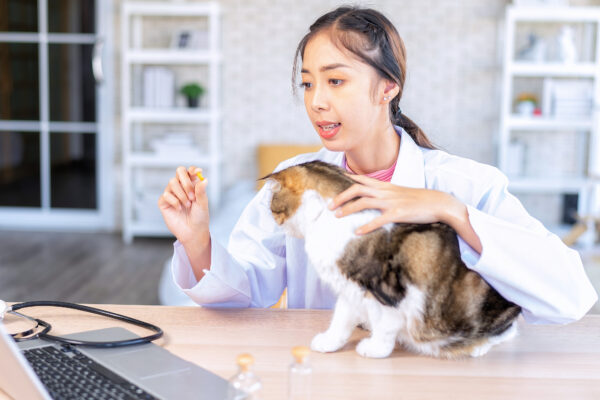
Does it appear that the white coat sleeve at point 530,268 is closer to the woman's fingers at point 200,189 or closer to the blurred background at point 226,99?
the woman's fingers at point 200,189

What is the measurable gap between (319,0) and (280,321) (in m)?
4.18

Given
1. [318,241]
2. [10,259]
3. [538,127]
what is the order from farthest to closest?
[538,127]
[10,259]
[318,241]

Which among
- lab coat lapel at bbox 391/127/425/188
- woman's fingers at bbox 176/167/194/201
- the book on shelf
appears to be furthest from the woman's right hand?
the book on shelf

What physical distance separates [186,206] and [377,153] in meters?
0.40

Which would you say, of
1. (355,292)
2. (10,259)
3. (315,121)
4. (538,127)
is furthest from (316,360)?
(538,127)

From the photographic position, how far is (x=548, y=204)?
5.07 meters

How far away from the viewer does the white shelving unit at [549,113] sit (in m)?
4.57

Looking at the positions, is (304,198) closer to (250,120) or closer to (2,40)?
(250,120)

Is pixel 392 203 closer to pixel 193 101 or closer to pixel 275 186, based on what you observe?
pixel 275 186

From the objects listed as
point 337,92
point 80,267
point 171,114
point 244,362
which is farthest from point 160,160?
point 244,362

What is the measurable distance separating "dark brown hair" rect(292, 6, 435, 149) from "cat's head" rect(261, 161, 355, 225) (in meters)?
0.27

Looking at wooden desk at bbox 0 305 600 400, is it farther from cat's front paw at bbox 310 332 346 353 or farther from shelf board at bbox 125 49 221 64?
shelf board at bbox 125 49 221 64

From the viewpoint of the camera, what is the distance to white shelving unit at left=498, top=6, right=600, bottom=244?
4574mm

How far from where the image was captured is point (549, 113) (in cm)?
471
